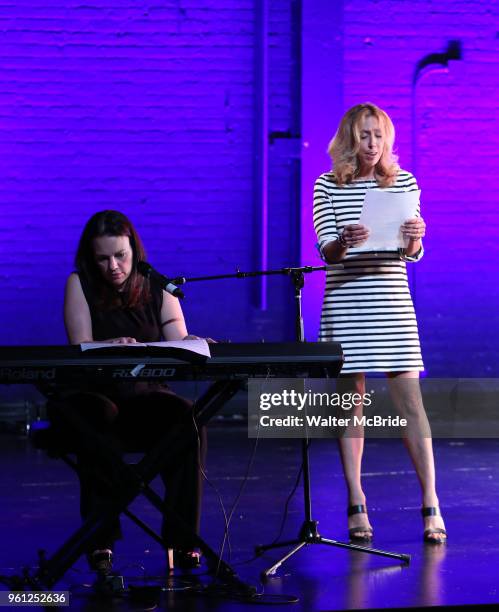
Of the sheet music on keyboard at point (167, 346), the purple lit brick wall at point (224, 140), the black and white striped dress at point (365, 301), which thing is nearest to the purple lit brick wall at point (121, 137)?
the purple lit brick wall at point (224, 140)

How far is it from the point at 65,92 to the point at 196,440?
498cm

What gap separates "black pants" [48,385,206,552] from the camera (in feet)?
10.7

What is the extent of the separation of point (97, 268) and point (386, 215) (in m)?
0.98

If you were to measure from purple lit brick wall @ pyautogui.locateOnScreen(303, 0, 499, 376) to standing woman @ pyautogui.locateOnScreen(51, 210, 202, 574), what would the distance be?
15.7 ft

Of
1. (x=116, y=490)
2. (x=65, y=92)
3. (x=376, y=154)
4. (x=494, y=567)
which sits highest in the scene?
(x=65, y=92)

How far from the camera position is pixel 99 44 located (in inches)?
307

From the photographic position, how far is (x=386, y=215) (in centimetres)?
374

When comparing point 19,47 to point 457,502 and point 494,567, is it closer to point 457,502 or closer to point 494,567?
point 457,502

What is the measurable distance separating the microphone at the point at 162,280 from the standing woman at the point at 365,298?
89 cm

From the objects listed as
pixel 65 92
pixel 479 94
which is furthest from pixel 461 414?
pixel 65 92

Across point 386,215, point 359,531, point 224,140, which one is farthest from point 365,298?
point 224,140

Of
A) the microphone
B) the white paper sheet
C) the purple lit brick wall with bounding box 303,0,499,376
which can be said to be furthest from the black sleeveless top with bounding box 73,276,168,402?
the purple lit brick wall with bounding box 303,0,499,376

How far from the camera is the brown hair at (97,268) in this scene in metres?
3.54

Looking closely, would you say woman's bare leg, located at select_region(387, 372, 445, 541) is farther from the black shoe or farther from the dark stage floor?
the black shoe
